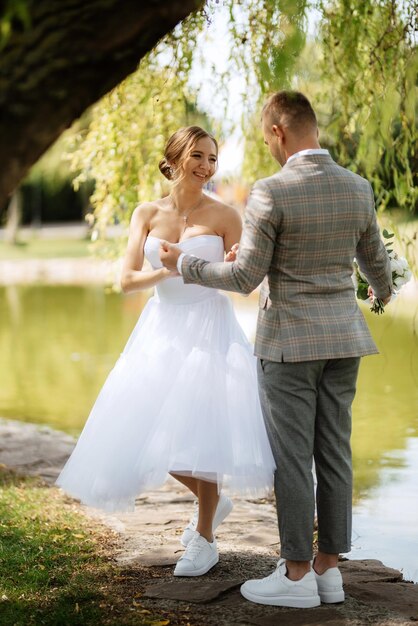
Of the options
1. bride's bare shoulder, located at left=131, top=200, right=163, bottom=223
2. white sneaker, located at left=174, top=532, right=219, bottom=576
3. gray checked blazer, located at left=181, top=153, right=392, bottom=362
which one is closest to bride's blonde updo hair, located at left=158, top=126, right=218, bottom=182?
bride's bare shoulder, located at left=131, top=200, right=163, bottom=223

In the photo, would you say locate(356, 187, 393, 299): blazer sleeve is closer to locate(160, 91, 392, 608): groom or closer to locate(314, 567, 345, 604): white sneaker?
locate(160, 91, 392, 608): groom

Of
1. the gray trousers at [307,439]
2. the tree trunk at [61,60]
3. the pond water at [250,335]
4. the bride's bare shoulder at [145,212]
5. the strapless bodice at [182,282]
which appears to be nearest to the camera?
the tree trunk at [61,60]

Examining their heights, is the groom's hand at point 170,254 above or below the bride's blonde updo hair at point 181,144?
below

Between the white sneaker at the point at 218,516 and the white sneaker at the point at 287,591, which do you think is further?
the white sneaker at the point at 218,516

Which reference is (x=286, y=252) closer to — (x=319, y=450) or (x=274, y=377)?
(x=274, y=377)

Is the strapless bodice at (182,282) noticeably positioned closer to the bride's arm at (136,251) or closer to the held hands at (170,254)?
the bride's arm at (136,251)

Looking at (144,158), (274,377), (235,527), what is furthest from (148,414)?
(144,158)

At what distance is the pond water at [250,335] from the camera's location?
17.4 feet

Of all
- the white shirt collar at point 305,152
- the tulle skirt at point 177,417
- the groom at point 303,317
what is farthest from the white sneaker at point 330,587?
the white shirt collar at point 305,152

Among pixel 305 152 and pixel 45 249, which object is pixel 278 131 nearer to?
pixel 305 152

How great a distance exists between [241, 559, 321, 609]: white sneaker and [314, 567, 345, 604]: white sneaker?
0.06 metres

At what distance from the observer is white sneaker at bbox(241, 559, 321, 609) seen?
3449 mm

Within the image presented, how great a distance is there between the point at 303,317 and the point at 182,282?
0.92 metres

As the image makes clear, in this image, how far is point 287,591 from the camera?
3461mm
